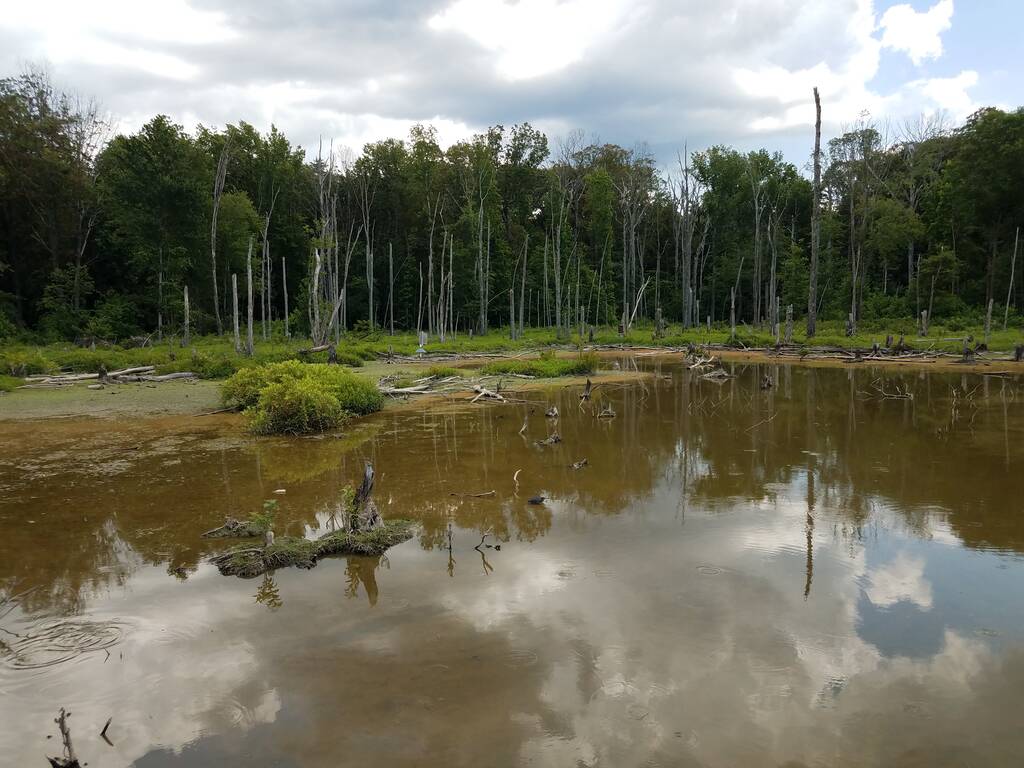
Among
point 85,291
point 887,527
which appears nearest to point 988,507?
point 887,527

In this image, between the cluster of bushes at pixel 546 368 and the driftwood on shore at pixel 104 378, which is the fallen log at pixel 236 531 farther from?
the cluster of bushes at pixel 546 368

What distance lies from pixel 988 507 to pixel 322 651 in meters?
6.77

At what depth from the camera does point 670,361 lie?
85.0 ft

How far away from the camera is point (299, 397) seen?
1103cm

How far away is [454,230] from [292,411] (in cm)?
3049

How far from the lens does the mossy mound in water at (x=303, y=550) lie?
5.32 meters

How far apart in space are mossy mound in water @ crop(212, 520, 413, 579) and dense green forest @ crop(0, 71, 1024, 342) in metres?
17.4

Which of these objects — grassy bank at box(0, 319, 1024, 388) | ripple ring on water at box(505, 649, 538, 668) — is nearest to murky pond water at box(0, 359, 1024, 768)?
ripple ring on water at box(505, 649, 538, 668)

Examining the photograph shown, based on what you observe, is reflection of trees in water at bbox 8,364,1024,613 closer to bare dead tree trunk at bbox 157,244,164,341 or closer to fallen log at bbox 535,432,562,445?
fallen log at bbox 535,432,562,445

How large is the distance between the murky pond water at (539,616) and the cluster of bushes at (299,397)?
6.33ft

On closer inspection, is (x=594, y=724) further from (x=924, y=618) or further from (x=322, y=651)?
(x=924, y=618)

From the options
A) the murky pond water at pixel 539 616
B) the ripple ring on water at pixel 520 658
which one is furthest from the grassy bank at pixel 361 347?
the ripple ring on water at pixel 520 658

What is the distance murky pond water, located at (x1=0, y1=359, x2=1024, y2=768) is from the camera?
10.7 feet

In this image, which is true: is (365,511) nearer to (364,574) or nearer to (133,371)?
(364,574)
